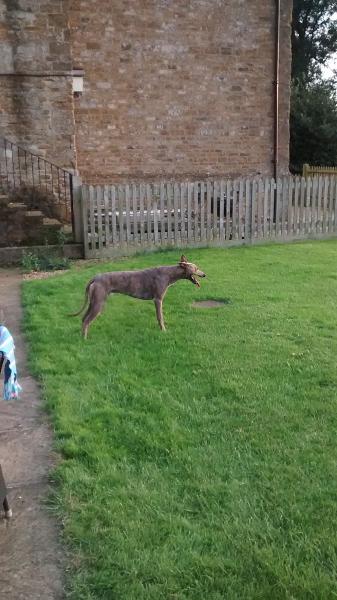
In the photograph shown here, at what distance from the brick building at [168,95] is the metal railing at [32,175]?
285 millimetres

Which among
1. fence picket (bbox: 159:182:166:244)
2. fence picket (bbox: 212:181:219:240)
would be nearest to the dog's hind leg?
fence picket (bbox: 159:182:166:244)

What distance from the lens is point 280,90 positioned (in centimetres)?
1775

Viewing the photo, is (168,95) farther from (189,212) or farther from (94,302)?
(94,302)

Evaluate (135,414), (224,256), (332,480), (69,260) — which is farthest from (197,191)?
(332,480)

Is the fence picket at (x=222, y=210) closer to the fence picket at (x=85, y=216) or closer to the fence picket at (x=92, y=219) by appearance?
the fence picket at (x=92, y=219)

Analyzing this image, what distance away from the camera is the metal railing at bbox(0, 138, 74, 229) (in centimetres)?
1323

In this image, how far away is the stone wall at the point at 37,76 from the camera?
12.8m

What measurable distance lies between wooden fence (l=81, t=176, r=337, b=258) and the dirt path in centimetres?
682

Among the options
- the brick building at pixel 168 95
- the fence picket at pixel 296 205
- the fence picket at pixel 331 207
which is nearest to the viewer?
the fence picket at pixel 296 205

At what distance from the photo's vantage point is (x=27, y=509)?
124 inches

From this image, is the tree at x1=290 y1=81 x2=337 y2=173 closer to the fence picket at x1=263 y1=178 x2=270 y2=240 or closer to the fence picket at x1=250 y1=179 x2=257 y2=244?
the fence picket at x1=263 y1=178 x2=270 y2=240

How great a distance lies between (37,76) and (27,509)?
11956 millimetres

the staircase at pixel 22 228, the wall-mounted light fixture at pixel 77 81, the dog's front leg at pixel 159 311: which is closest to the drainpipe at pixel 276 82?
the wall-mounted light fixture at pixel 77 81

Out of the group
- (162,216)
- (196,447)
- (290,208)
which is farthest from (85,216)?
(196,447)
